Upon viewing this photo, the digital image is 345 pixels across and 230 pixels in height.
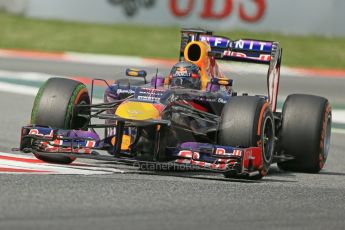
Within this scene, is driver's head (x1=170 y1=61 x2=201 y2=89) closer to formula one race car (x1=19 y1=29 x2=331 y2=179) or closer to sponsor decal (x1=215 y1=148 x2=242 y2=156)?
formula one race car (x1=19 y1=29 x2=331 y2=179)

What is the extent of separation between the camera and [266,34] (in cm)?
2462

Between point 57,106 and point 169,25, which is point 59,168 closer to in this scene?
point 57,106

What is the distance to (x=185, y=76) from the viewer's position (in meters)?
9.88

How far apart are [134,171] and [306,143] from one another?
2052mm

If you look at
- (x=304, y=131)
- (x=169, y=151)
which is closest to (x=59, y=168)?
(x=169, y=151)

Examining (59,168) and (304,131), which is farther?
(304,131)

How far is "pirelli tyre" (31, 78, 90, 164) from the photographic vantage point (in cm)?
931

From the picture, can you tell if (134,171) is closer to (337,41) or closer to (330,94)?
(330,94)

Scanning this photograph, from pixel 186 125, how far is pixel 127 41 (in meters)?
15.6

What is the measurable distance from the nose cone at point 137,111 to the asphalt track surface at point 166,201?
20.0 inches

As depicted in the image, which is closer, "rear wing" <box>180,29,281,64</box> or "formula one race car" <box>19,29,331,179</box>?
"formula one race car" <box>19,29,331,179</box>

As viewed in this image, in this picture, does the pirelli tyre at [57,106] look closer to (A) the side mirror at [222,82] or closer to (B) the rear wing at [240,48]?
(A) the side mirror at [222,82]

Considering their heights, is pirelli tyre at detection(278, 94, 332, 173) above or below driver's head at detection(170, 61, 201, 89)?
below

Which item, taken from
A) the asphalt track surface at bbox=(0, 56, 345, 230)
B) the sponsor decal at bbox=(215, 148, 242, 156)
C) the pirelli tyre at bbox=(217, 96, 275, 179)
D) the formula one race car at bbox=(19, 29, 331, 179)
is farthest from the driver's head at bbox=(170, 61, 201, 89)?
the sponsor decal at bbox=(215, 148, 242, 156)
